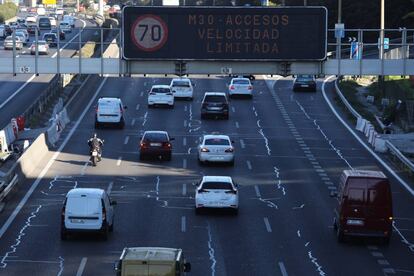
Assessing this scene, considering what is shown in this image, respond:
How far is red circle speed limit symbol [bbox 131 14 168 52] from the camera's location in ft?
134

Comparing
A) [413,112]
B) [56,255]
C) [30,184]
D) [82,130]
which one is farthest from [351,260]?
[413,112]

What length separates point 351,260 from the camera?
110 ft

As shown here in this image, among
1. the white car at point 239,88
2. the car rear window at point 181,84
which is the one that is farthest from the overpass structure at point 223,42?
the white car at point 239,88

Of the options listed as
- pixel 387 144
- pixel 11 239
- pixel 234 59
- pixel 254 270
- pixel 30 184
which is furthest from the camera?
pixel 387 144

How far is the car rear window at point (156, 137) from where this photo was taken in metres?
54.3

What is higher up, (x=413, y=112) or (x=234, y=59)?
(x=234, y=59)

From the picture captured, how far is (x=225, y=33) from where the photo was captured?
4066 centimetres

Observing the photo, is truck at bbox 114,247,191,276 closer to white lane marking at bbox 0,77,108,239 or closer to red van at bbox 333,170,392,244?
red van at bbox 333,170,392,244

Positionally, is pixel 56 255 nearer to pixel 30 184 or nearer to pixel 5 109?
pixel 30 184

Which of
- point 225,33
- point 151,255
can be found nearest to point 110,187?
point 225,33

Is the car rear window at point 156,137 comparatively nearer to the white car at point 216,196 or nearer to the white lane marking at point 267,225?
the white car at point 216,196

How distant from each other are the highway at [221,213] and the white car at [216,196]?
0.47m

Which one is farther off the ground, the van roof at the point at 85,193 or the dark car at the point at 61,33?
the van roof at the point at 85,193

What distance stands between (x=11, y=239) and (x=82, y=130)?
92.0ft
